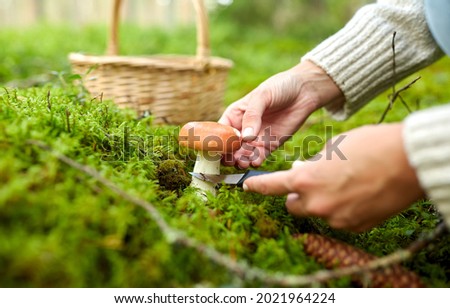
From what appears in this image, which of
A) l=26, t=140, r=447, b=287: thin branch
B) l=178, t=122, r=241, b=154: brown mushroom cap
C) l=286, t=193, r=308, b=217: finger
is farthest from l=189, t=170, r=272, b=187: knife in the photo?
l=26, t=140, r=447, b=287: thin branch

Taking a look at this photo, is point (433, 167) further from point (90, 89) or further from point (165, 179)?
point (90, 89)

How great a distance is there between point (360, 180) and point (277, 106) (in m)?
0.97

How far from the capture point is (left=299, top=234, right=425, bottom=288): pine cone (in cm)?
132

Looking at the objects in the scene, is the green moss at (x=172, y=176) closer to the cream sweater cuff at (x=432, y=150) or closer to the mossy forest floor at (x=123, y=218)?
the mossy forest floor at (x=123, y=218)

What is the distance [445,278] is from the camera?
1465 mm

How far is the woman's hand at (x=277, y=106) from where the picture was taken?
1995 mm

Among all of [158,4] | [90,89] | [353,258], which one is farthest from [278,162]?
[158,4]

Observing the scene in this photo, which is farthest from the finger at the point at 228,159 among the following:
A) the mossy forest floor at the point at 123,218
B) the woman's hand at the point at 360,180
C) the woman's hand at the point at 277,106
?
the woman's hand at the point at 360,180

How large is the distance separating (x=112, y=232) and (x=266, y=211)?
66 centimetres

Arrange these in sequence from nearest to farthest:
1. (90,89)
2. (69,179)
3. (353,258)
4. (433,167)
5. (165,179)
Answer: (433,167) → (69,179) → (353,258) → (165,179) → (90,89)

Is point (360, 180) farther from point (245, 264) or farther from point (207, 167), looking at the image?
point (207, 167)

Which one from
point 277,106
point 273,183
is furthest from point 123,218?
point 277,106

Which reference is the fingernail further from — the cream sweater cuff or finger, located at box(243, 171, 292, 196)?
the cream sweater cuff

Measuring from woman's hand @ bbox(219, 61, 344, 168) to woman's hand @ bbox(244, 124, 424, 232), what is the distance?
1.95 feet
